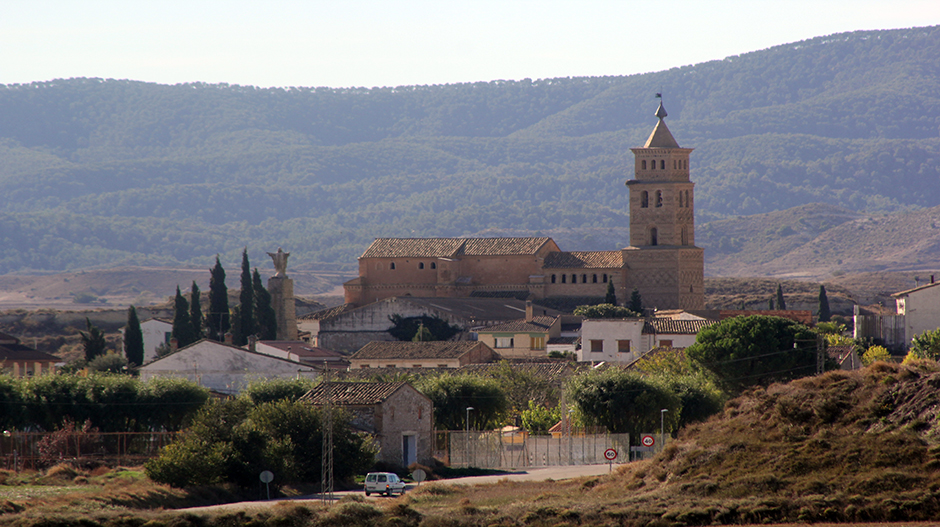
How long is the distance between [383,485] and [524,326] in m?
41.6

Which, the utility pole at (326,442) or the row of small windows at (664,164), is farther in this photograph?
the row of small windows at (664,164)

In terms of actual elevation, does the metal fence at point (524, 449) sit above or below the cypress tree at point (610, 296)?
below

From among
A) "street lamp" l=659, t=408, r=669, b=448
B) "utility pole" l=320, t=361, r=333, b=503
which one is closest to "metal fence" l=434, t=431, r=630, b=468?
"street lamp" l=659, t=408, r=669, b=448

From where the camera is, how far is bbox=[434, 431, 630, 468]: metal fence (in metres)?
46.4

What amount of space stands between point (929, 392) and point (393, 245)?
229 ft

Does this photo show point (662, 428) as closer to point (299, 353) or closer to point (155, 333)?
→ point (299, 353)

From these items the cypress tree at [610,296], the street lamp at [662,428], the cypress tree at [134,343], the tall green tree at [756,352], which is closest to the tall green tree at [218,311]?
the cypress tree at [134,343]

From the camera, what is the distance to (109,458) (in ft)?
142

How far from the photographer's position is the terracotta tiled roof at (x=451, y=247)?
97.8m

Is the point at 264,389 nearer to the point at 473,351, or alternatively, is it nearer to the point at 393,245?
the point at 473,351

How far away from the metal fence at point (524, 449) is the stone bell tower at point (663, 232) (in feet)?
154

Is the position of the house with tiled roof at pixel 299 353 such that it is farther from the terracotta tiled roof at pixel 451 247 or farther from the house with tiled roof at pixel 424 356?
the terracotta tiled roof at pixel 451 247

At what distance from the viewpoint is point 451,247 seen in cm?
9950

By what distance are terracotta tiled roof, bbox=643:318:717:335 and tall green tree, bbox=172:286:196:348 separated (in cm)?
2671
